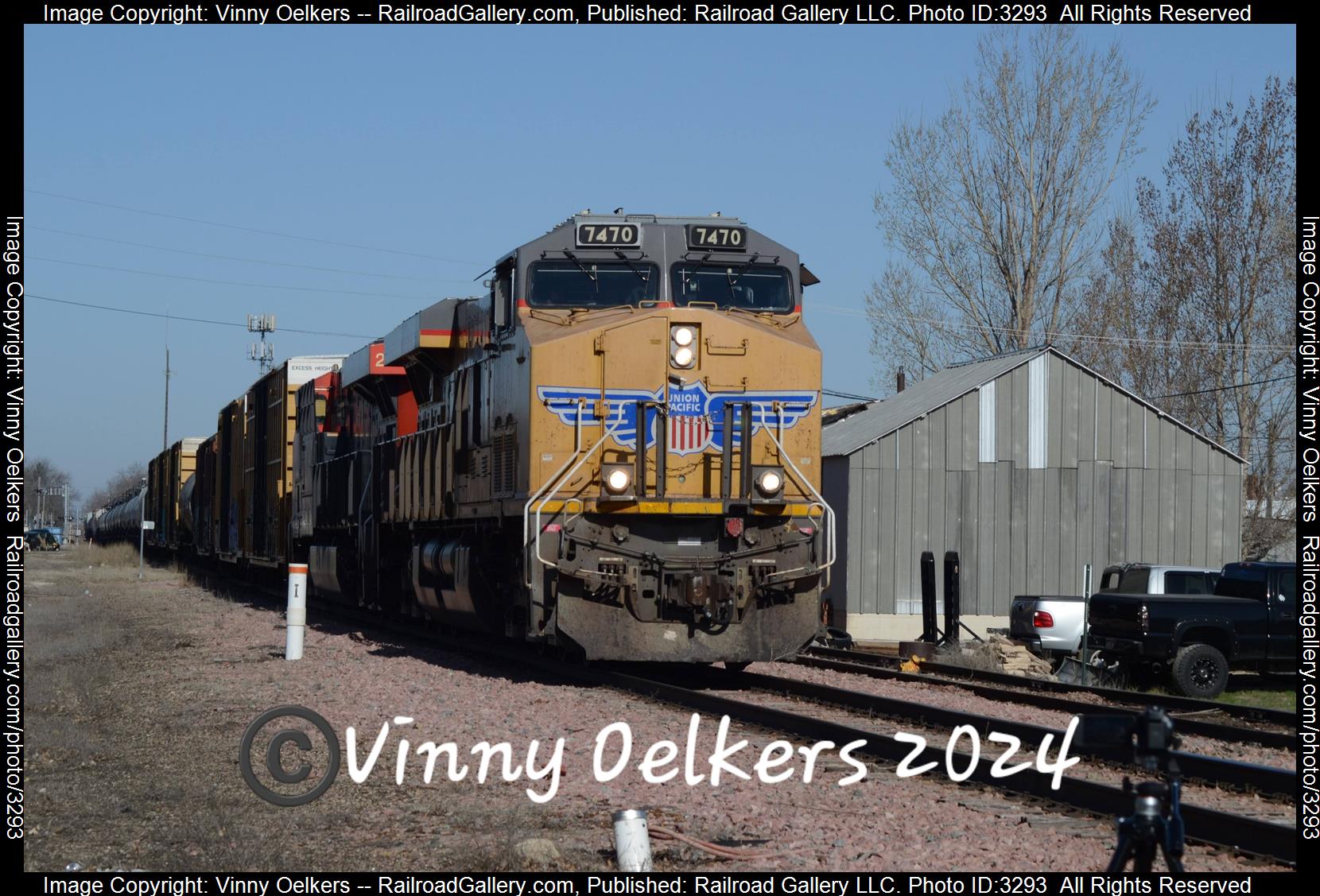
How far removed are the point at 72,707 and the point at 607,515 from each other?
15.9ft

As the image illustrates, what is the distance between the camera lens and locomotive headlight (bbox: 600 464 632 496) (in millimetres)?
12617

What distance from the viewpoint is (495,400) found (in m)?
14.5

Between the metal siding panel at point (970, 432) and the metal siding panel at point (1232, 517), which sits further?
the metal siding panel at point (1232, 517)

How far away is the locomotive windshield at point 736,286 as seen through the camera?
1380 centimetres

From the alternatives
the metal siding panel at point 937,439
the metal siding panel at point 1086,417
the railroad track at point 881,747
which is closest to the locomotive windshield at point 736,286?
the railroad track at point 881,747

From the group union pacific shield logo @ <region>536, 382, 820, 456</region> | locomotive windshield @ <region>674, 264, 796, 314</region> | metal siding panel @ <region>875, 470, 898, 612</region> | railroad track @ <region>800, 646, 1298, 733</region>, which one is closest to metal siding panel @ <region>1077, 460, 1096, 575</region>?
metal siding panel @ <region>875, 470, 898, 612</region>

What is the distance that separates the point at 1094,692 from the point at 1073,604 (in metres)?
6.72

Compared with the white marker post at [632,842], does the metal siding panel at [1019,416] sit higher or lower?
higher

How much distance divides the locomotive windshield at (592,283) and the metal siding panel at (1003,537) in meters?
14.9

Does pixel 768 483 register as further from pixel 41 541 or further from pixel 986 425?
pixel 41 541

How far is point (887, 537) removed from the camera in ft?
86.8

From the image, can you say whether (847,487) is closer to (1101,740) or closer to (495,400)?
(495,400)

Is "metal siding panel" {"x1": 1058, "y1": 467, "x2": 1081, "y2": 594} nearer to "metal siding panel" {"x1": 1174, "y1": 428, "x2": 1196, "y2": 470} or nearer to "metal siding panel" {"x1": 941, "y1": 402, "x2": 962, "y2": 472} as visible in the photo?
"metal siding panel" {"x1": 941, "y1": 402, "x2": 962, "y2": 472}

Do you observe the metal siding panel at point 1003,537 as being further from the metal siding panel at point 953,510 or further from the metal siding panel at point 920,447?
the metal siding panel at point 920,447
